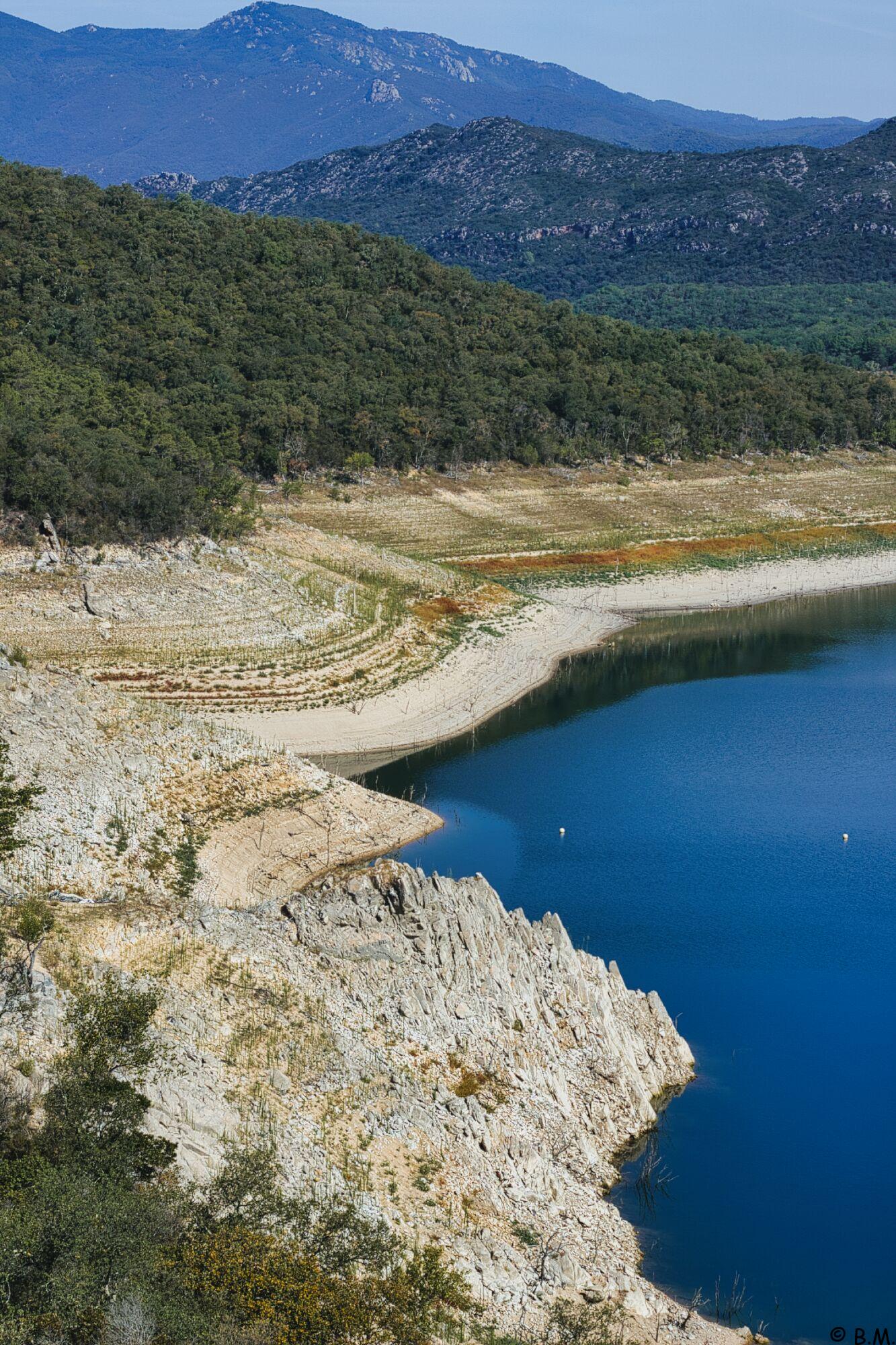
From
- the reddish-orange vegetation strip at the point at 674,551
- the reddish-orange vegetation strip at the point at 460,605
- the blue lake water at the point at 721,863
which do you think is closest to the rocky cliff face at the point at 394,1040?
the blue lake water at the point at 721,863

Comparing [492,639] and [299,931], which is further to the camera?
[492,639]

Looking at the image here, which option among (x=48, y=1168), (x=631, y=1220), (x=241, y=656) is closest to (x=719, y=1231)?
(x=631, y=1220)

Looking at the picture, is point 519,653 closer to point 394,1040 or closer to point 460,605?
point 460,605

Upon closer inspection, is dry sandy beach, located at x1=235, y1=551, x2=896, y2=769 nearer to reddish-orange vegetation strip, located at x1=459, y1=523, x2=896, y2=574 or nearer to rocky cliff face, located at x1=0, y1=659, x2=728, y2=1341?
reddish-orange vegetation strip, located at x1=459, y1=523, x2=896, y2=574

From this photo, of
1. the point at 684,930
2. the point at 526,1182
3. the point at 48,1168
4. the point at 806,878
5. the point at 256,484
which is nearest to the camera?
the point at 48,1168

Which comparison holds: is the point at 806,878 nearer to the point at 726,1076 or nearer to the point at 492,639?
the point at 726,1076

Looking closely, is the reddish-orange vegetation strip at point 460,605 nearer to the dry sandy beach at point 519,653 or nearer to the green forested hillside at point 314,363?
the dry sandy beach at point 519,653

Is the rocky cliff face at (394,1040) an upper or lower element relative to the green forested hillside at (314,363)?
lower
